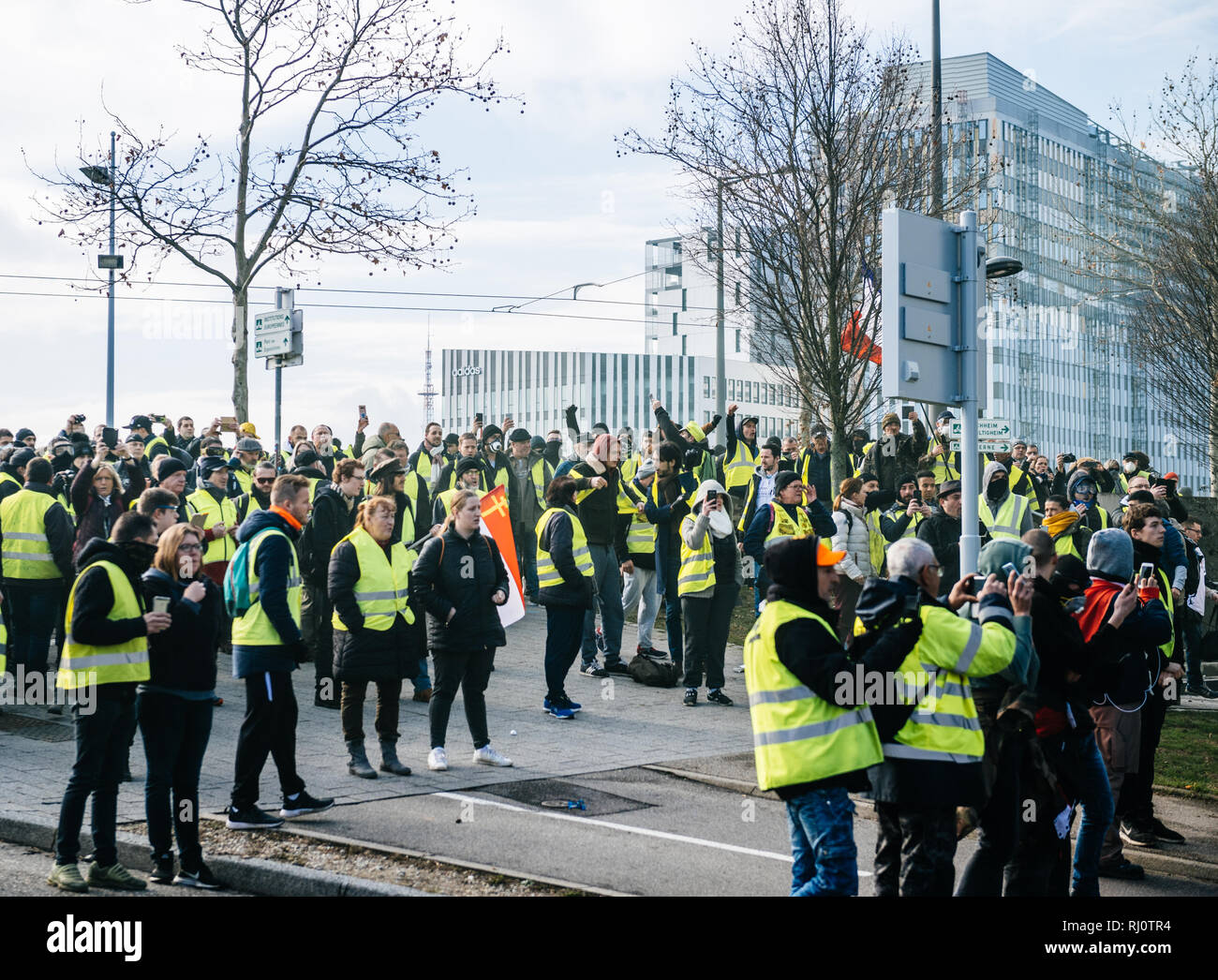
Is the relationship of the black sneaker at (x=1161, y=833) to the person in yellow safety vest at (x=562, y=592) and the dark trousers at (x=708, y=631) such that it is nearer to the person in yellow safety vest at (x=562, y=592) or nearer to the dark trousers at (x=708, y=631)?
the dark trousers at (x=708, y=631)

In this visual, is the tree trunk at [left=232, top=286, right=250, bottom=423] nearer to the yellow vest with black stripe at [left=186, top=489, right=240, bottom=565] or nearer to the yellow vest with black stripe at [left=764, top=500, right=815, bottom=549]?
the yellow vest with black stripe at [left=186, top=489, right=240, bottom=565]

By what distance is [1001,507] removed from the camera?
1285 centimetres

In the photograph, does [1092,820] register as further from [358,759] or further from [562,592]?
[562,592]

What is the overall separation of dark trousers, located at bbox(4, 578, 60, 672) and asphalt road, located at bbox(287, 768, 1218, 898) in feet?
15.8

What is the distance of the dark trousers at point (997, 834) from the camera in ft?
18.5

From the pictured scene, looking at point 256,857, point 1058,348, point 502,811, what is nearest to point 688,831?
point 502,811

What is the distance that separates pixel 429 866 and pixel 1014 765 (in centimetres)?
294

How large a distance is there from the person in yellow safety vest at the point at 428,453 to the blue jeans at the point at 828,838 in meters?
12.2

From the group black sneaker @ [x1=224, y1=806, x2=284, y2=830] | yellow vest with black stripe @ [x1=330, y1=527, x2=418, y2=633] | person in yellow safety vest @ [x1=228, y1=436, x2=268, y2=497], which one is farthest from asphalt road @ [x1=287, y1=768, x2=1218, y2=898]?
person in yellow safety vest @ [x1=228, y1=436, x2=268, y2=497]

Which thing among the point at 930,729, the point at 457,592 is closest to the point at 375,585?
the point at 457,592

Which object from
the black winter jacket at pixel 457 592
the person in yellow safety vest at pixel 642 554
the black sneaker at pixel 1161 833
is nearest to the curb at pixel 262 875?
the black winter jacket at pixel 457 592

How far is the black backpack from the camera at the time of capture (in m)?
13.0

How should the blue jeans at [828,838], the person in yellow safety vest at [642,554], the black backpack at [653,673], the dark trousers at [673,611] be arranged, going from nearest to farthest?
the blue jeans at [828,838]
the black backpack at [653,673]
the person in yellow safety vest at [642,554]
the dark trousers at [673,611]

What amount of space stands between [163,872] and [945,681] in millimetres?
3993
